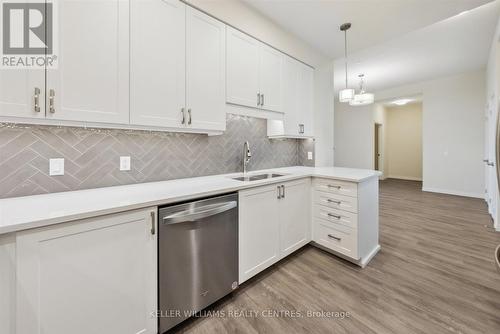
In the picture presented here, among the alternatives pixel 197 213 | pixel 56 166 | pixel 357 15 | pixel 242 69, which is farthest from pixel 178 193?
pixel 357 15

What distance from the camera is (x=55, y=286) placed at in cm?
96

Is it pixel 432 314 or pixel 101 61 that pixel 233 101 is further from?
pixel 432 314

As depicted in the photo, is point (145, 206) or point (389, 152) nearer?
point (145, 206)

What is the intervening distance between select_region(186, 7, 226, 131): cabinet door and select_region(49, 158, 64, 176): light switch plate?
938 millimetres

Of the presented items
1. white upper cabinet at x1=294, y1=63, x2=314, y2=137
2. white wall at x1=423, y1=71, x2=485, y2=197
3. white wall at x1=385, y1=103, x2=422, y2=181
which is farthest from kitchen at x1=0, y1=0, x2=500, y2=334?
white wall at x1=385, y1=103, x2=422, y2=181

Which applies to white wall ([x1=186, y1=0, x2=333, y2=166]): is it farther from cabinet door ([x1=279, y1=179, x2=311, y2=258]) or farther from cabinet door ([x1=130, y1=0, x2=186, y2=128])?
cabinet door ([x1=279, y1=179, x2=311, y2=258])

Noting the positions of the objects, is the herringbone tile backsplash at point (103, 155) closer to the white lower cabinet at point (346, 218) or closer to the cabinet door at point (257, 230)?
the cabinet door at point (257, 230)

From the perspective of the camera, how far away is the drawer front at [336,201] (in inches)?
83.2

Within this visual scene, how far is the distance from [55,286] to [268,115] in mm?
2255

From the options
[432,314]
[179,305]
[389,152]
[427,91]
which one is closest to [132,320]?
[179,305]

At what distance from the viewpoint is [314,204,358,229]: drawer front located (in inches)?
83.9

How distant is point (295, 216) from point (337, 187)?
56 centimetres

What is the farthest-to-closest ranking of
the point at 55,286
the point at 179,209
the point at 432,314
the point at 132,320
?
the point at 432,314 → the point at 179,209 → the point at 132,320 → the point at 55,286

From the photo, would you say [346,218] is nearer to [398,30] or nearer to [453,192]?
[398,30]
